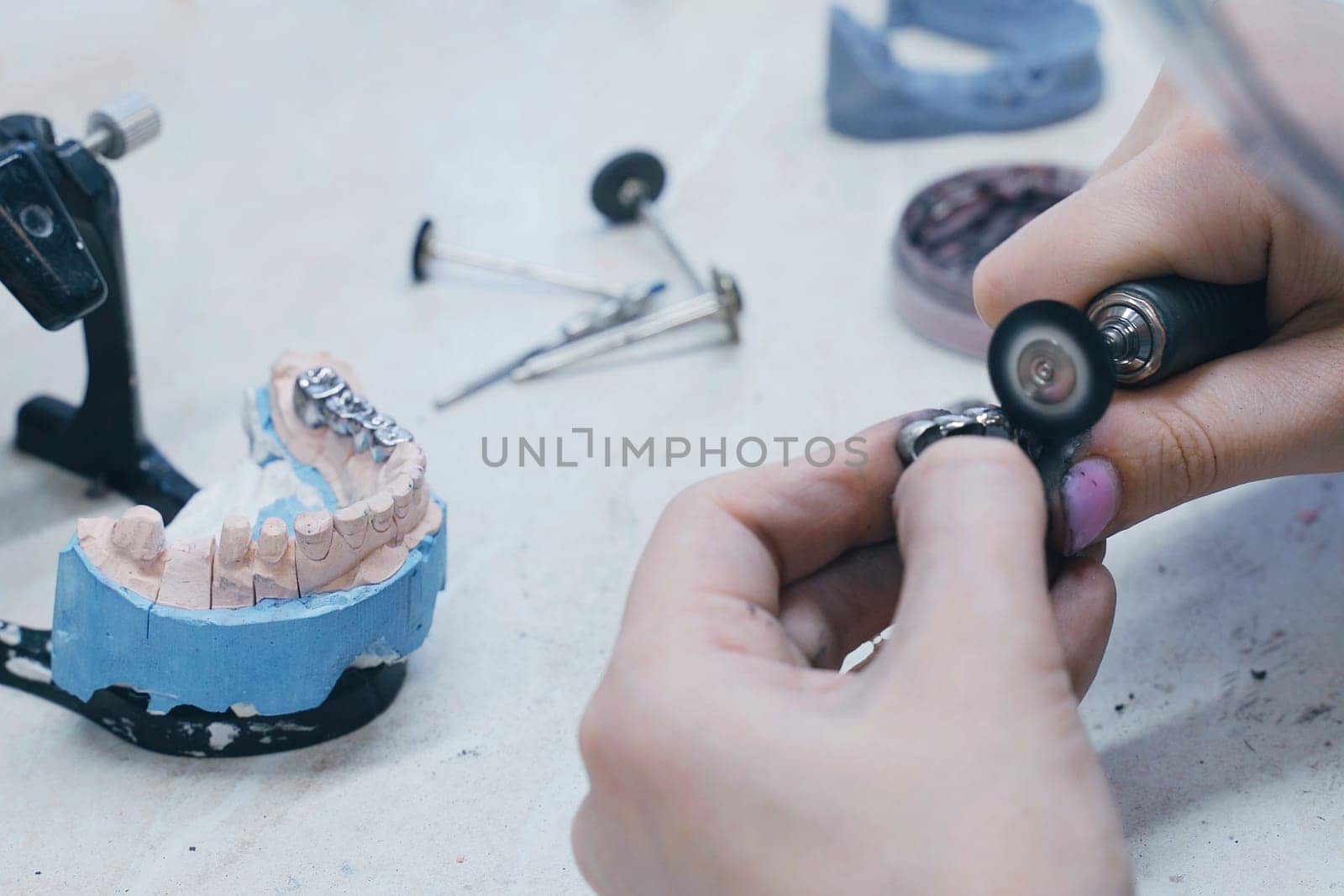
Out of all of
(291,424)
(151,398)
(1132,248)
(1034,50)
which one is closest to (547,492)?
(291,424)

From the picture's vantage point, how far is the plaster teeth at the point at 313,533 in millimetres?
926

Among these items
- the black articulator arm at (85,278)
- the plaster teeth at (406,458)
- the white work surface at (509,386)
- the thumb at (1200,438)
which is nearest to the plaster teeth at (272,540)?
the plaster teeth at (406,458)

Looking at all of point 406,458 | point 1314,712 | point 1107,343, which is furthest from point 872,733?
point 1314,712

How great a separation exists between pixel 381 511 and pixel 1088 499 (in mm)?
541

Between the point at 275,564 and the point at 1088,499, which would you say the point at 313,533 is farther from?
the point at 1088,499

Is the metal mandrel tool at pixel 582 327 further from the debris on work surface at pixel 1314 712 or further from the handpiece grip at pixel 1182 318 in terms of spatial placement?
the debris on work surface at pixel 1314 712

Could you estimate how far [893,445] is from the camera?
2.84 feet

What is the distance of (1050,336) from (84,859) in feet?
2.76

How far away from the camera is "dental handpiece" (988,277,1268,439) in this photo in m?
0.77

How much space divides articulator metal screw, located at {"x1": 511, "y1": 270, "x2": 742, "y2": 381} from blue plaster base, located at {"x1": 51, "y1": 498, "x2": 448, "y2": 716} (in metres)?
0.57

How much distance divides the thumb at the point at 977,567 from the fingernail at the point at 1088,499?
12 cm

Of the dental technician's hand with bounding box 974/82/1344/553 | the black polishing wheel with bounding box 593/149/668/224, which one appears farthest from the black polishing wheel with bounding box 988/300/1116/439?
the black polishing wheel with bounding box 593/149/668/224

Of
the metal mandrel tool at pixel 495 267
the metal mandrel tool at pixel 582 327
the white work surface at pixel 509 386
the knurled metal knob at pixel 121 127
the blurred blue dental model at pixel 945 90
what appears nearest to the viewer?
the white work surface at pixel 509 386

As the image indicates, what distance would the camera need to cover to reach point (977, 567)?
2.30ft
